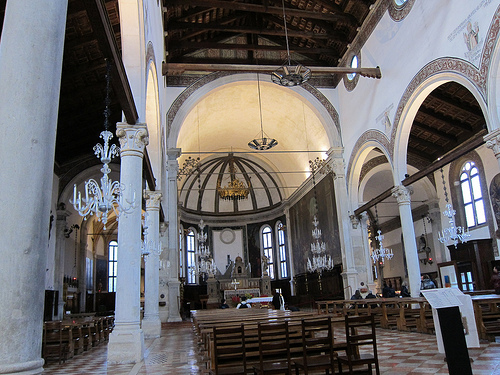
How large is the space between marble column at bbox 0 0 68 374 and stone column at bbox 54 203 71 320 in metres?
14.7

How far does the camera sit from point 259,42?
1961cm

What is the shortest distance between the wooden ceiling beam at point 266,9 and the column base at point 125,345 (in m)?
11.3

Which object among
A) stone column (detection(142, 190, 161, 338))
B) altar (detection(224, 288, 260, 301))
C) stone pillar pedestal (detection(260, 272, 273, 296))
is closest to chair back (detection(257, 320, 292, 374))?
stone column (detection(142, 190, 161, 338))

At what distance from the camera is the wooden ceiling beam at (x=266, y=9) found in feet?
47.9

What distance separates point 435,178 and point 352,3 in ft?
26.1

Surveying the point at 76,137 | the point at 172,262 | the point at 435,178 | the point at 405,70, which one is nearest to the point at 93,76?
the point at 76,137

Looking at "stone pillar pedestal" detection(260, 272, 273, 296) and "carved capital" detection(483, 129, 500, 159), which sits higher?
"carved capital" detection(483, 129, 500, 159)

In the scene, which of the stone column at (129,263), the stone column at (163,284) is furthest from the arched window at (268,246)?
the stone column at (129,263)

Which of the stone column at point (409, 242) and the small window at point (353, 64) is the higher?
the small window at point (353, 64)

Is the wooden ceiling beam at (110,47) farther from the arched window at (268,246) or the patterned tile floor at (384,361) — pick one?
the arched window at (268,246)

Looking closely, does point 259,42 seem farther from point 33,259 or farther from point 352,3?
point 33,259

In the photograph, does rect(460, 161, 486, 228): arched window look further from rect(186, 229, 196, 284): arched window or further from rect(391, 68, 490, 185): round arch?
rect(186, 229, 196, 284): arched window

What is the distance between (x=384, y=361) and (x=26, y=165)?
509 cm

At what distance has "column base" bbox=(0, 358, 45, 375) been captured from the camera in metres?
2.52
